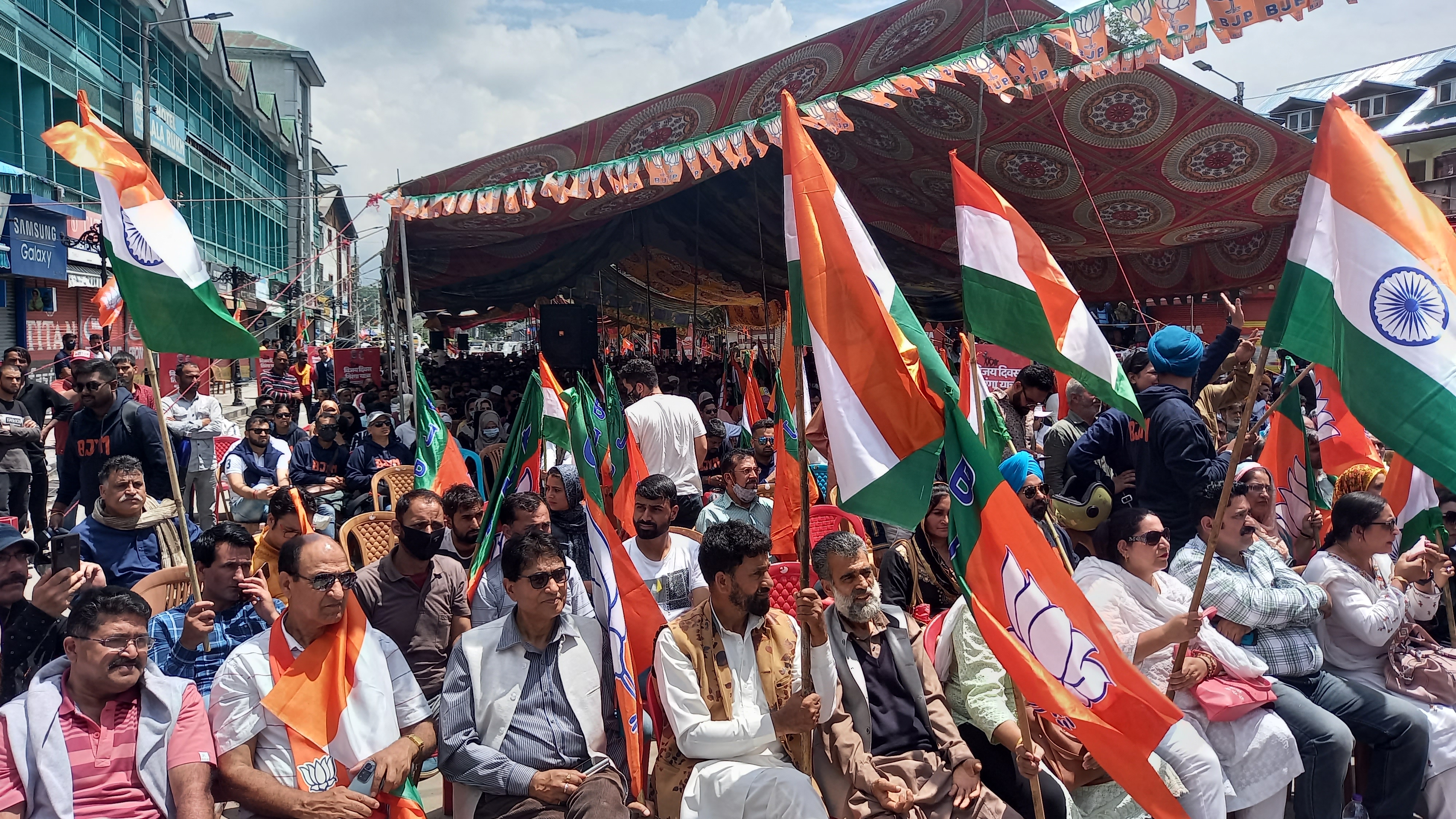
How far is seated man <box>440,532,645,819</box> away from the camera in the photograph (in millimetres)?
2951

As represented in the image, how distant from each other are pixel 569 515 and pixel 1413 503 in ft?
13.6

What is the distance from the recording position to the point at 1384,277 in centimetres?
258

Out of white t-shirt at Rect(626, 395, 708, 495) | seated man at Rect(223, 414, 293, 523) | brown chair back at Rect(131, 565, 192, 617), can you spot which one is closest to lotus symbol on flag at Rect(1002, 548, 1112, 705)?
brown chair back at Rect(131, 565, 192, 617)

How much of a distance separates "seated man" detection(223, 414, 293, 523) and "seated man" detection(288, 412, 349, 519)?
13 centimetres

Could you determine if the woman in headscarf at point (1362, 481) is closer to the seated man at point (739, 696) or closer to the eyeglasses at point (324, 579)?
the seated man at point (739, 696)

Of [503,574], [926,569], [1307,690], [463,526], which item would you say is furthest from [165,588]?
[1307,690]

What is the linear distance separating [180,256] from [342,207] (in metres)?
69.5

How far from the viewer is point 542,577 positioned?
3131mm

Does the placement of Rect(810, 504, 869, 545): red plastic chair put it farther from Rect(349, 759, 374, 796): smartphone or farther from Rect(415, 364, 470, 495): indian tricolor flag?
Rect(349, 759, 374, 796): smartphone

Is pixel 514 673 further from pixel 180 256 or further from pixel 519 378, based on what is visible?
pixel 519 378

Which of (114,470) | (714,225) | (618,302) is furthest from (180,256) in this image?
(618,302)

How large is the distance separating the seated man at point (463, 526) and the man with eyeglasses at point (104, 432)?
2471 millimetres

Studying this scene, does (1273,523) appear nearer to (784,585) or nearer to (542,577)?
(784,585)

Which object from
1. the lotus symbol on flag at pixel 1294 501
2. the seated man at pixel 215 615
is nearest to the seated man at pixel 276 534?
the seated man at pixel 215 615
